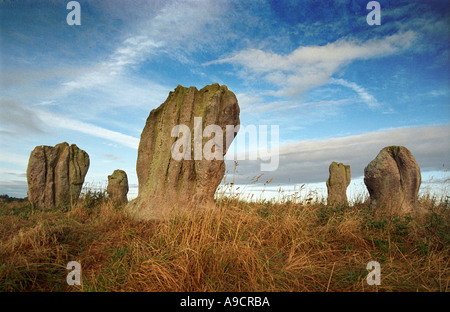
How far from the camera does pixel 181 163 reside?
614 centimetres

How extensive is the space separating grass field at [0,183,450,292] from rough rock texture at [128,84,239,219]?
0.66 metres

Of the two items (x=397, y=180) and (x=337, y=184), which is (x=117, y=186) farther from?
(x=397, y=180)

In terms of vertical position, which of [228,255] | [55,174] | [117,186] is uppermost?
[55,174]

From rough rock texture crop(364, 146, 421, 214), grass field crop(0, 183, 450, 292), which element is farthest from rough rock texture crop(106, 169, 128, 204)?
rough rock texture crop(364, 146, 421, 214)

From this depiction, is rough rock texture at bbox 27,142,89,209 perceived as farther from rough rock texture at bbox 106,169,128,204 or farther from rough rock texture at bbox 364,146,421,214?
rough rock texture at bbox 364,146,421,214

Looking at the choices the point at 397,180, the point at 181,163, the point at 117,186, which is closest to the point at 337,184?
the point at 397,180

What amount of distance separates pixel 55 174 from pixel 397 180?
11.6m

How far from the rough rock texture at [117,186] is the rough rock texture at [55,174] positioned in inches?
40.4

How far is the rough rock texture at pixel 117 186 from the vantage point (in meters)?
10.4

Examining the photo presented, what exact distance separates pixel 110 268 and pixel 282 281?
215 centimetres

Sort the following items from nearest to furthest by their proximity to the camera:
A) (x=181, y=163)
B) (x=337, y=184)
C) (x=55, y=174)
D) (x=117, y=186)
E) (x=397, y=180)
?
(x=181, y=163) < (x=397, y=180) < (x=55, y=174) < (x=117, y=186) < (x=337, y=184)

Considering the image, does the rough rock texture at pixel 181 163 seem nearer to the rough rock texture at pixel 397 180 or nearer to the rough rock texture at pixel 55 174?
the rough rock texture at pixel 55 174

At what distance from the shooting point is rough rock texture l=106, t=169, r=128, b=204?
34.2ft
